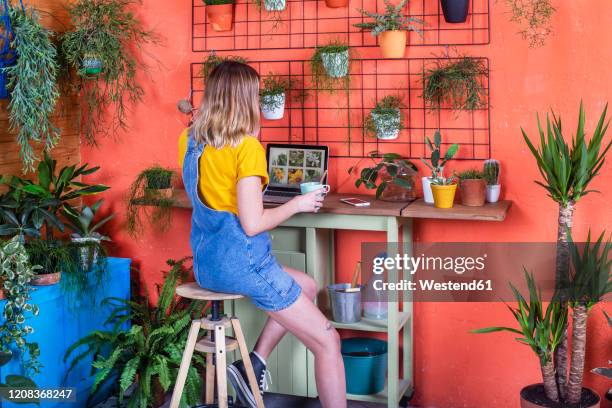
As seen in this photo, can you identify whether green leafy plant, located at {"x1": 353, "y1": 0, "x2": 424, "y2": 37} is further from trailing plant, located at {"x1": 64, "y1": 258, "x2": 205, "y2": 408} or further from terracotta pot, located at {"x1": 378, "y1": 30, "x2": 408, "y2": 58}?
trailing plant, located at {"x1": 64, "y1": 258, "x2": 205, "y2": 408}

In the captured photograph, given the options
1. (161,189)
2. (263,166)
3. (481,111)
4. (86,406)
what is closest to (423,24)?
(481,111)

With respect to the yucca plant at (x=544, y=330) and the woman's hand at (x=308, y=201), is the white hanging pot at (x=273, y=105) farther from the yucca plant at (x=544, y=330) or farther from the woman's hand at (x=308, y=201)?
the yucca plant at (x=544, y=330)

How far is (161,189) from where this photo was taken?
407cm

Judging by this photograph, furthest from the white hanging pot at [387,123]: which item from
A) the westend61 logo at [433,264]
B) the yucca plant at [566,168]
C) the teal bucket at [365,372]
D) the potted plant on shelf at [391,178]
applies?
the teal bucket at [365,372]

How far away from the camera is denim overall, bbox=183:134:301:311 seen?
3.17m

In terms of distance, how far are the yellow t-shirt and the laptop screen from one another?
78 centimetres

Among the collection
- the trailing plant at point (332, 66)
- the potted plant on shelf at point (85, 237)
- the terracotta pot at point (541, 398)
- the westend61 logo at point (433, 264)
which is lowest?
the terracotta pot at point (541, 398)

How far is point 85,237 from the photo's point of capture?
411cm

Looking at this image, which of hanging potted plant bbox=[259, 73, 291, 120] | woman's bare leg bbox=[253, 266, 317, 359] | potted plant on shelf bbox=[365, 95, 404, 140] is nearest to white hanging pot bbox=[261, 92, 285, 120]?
hanging potted plant bbox=[259, 73, 291, 120]

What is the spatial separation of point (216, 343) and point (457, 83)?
5.23 feet

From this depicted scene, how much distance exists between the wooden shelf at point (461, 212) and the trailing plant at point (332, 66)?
0.74 metres

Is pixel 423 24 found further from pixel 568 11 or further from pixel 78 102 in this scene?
pixel 78 102

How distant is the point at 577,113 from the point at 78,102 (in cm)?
261

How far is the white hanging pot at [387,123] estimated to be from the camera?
382 centimetres
